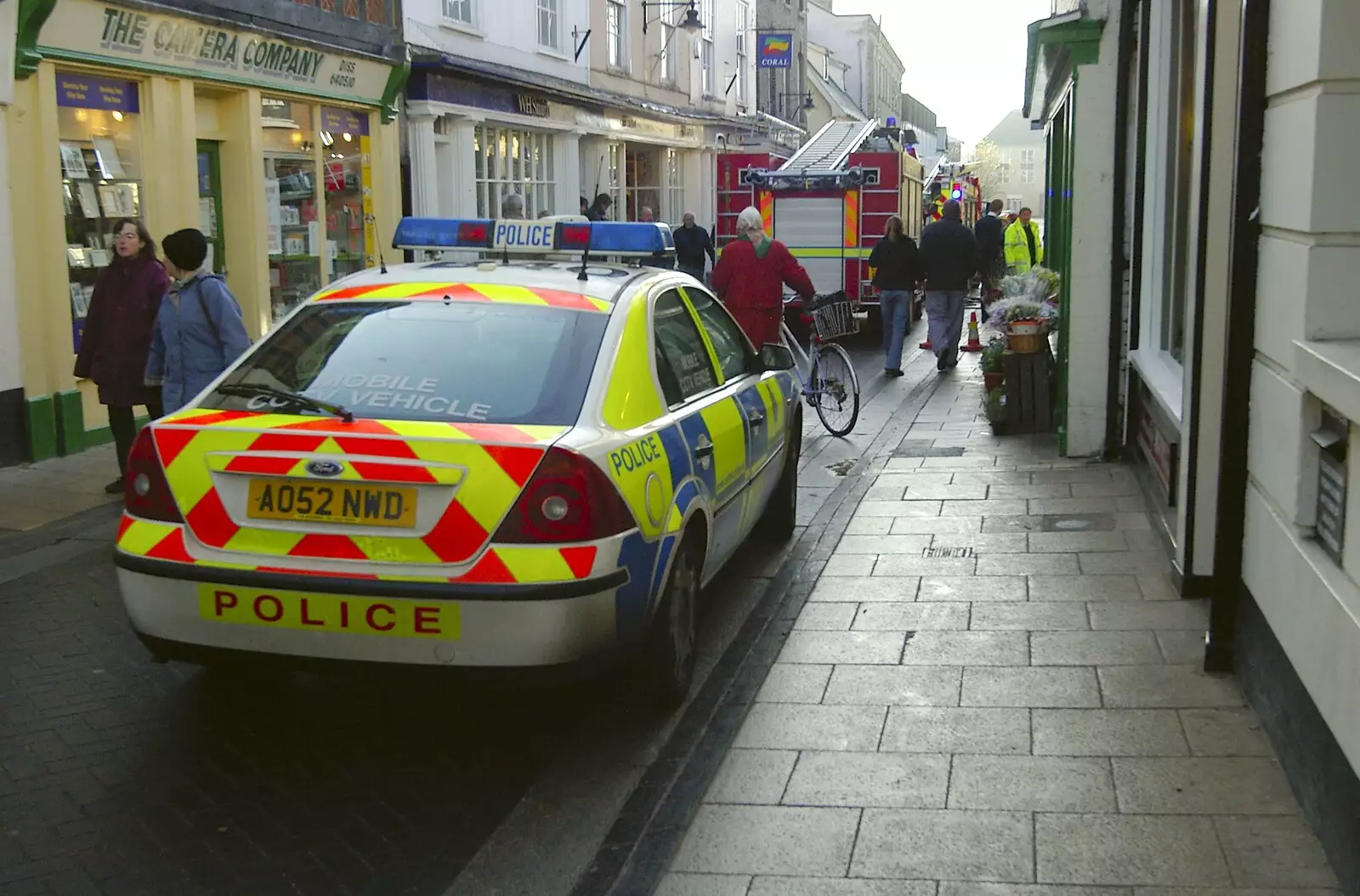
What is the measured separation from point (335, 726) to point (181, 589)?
2.76ft

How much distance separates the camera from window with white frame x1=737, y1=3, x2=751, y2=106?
35562mm

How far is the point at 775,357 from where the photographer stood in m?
7.50

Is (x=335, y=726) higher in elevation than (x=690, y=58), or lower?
lower

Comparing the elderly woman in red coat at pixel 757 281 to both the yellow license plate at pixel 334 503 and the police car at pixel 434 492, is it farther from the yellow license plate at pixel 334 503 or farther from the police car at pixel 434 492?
the yellow license plate at pixel 334 503

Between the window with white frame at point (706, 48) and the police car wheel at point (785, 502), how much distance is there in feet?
82.5

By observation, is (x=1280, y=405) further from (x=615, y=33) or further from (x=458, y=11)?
(x=615, y=33)

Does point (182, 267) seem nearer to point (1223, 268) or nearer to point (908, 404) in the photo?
point (1223, 268)

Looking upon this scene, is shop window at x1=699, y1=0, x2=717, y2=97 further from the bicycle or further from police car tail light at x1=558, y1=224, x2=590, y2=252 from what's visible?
police car tail light at x1=558, y1=224, x2=590, y2=252

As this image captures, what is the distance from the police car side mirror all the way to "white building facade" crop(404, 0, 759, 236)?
11322 mm

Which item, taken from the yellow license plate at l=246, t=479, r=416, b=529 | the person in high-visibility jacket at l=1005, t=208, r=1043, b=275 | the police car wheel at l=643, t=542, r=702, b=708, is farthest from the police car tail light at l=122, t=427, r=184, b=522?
the person in high-visibility jacket at l=1005, t=208, r=1043, b=275

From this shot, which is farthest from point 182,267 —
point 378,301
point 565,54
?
point 565,54

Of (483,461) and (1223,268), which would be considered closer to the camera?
(483,461)

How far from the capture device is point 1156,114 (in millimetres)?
9133

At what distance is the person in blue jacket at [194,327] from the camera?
8.07 metres
